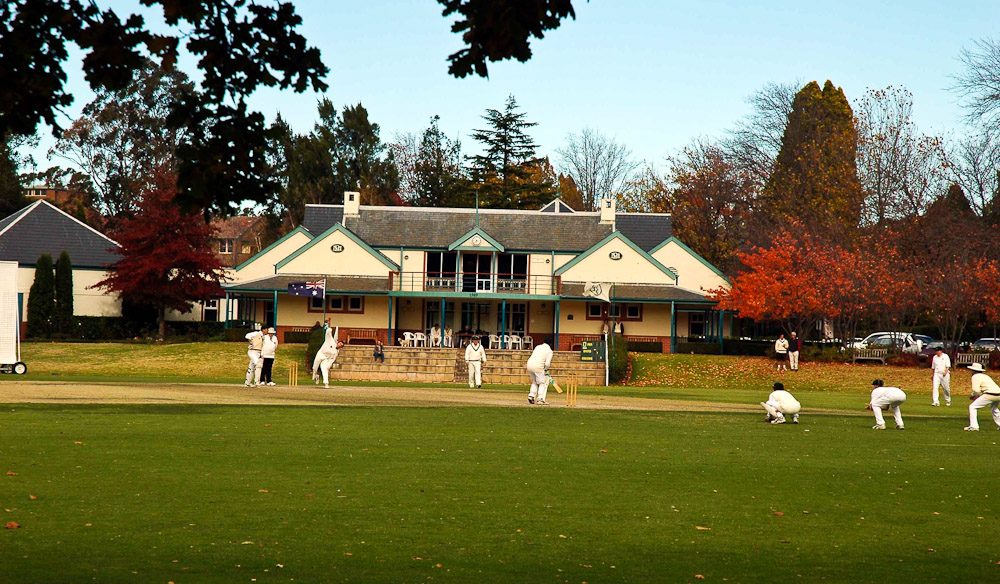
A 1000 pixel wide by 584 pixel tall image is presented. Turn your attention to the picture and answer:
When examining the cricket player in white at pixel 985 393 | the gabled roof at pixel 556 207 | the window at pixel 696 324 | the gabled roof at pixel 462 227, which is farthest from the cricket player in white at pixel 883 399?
the gabled roof at pixel 556 207

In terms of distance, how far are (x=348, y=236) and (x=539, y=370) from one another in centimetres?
3122

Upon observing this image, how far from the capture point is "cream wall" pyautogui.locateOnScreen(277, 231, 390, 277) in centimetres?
5712

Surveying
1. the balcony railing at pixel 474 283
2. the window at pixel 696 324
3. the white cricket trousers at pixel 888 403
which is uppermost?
the balcony railing at pixel 474 283

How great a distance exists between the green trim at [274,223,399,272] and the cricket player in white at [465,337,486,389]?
20.5 m

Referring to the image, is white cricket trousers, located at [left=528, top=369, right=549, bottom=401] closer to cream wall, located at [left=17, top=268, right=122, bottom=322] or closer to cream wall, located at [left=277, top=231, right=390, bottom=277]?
cream wall, located at [left=277, top=231, right=390, bottom=277]

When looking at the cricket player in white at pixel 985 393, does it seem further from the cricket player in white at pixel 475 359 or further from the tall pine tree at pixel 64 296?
the tall pine tree at pixel 64 296

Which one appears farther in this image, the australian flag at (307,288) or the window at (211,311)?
the window at (211,311)

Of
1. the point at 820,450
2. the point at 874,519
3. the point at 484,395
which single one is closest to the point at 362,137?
the point at 484,395

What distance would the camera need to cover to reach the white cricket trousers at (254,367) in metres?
32.2

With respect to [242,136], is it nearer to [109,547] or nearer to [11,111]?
[11,111]

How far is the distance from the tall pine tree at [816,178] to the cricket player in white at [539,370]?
35808mm

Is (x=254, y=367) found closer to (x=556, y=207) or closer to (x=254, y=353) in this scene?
(x=254, y=353)

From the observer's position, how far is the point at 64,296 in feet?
186

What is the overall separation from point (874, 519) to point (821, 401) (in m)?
22.6
